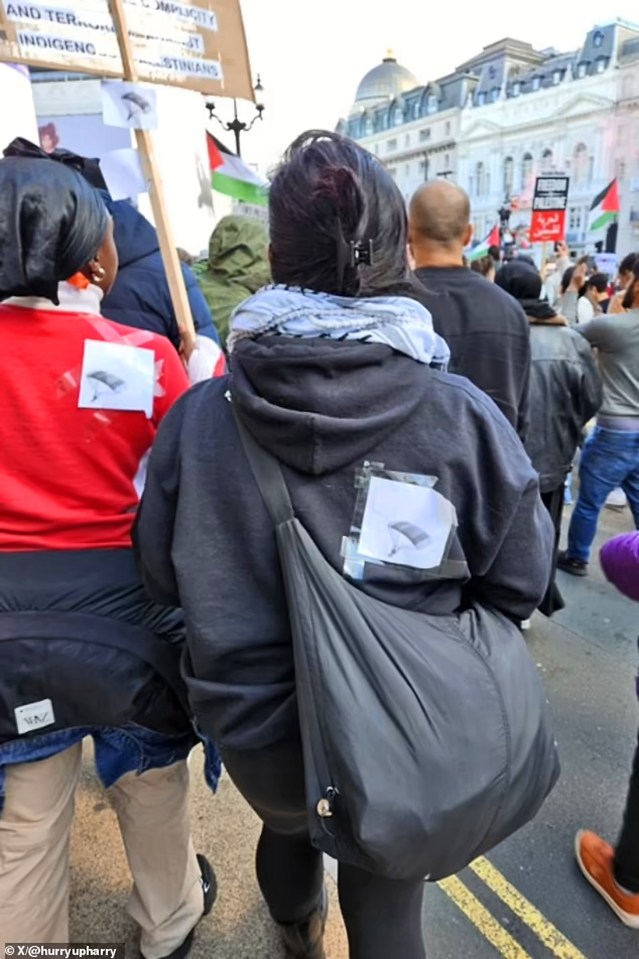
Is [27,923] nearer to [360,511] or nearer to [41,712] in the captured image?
[41,712]

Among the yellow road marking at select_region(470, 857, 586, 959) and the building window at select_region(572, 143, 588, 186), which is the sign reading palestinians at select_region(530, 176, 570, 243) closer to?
the yellow road marking at select_region(470, 857, 586, 959)

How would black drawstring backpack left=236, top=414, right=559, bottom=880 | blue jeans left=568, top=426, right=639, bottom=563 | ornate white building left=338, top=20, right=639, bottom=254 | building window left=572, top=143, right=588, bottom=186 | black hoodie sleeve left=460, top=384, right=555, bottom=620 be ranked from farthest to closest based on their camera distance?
building window left=572, top=143, right=588, bottom=186 → ornate white building left=338, top=20, right=639, bottom=254 → blue jeans left=568, top=426, right=639, bottom=563 → black hoodie sleeve left=460, top=384, right=555, bottom=620 → black drawstring backpack left=236, top=414, right=559, bottom=880

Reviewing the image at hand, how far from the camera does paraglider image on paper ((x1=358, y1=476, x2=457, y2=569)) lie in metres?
1.09

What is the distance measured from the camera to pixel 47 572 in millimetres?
1346

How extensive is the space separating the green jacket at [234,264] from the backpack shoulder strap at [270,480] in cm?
227

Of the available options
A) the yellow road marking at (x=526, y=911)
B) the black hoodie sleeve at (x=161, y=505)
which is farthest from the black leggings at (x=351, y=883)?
the yellow road marking at (x=526, y=911)

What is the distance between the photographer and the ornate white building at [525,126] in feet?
163

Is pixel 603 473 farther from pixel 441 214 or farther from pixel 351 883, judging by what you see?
pixel 351 883

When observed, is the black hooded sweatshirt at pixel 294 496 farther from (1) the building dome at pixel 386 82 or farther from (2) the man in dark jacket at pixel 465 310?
(1) the building dome at pixel 386 82

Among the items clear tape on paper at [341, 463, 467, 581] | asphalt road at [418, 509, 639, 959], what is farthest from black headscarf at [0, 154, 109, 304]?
asphalt road at [418, 509, 639, 959]

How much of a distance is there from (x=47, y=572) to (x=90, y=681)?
0.24 m

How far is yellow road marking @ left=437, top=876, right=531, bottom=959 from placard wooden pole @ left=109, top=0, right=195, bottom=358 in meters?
1.92

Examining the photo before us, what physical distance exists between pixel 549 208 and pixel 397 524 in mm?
8985

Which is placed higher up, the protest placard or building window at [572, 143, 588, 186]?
building window at [572, 143, 588, 186]
